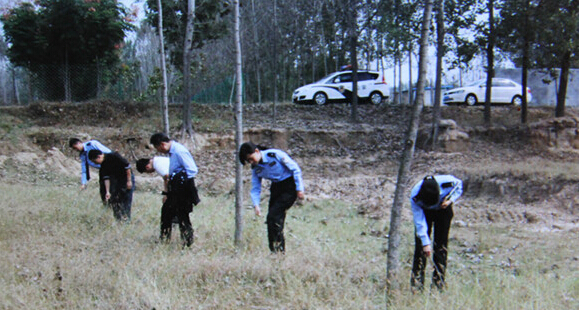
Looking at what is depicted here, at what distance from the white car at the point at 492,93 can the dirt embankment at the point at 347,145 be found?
1.32 m

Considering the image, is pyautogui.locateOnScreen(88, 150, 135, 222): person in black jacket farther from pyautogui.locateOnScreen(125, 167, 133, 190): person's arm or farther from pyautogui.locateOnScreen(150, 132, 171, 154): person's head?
pyautogui.locateOnScreen(150, 132, 171, 154): person's head

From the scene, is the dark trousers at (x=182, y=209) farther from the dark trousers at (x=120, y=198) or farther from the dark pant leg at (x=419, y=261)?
the dark pant leg at (x=419, y=261)

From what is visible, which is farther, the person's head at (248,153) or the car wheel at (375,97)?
the car wheel at (375,97)

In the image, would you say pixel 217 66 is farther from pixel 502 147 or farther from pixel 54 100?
pixel 502 147

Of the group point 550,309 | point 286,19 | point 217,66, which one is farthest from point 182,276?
point 217,66

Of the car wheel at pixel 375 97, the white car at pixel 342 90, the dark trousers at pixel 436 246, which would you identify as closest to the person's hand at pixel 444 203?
the dark trousers at pixel 436 246

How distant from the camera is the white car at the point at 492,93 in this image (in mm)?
22000

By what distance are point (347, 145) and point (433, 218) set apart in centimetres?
1306

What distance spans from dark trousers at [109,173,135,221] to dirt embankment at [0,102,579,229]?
5.56m

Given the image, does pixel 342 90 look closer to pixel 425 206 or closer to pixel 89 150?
pixel 89 150

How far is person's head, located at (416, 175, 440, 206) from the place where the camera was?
4.64 meters

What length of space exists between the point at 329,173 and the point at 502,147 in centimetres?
673

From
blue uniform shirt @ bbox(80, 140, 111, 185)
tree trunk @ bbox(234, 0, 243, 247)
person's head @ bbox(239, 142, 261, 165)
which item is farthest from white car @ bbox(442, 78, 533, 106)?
person's head @ bbox(239, 142, 261, 165)

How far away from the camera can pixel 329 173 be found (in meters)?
16.1
